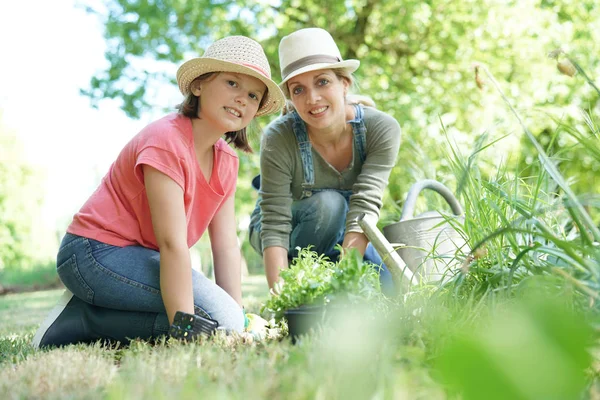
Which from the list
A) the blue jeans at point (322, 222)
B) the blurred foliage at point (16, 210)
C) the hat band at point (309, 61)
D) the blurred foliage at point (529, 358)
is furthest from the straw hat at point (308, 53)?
the blurred foliage at point (16, 210)

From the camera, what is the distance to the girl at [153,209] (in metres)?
2.38

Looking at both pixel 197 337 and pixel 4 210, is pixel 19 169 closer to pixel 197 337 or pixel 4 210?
pixel 4 210

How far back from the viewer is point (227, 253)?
2914 mm

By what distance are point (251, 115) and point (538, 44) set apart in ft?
24.0

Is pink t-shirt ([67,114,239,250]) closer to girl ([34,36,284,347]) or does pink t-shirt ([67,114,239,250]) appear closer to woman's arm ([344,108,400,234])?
girl ([34,36,284,347])

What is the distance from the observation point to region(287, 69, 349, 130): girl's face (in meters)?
3.00

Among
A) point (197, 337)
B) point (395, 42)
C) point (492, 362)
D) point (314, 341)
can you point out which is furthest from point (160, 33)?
point (492, 362)

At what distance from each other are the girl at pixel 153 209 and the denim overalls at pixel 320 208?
2.10ft

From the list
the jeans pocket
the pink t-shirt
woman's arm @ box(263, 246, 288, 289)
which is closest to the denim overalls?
woman's arm @ box(263, 246, 288, 289)

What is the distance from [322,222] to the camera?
3.36m

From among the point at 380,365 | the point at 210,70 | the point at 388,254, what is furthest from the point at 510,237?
the point at 210,70

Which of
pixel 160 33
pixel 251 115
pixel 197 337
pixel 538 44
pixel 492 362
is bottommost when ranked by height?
pixel 197 337

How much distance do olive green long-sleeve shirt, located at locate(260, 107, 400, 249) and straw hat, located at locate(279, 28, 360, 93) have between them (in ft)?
1.11

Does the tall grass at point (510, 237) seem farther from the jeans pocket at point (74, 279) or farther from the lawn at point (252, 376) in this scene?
the jeans pocket at point (74, 279)
